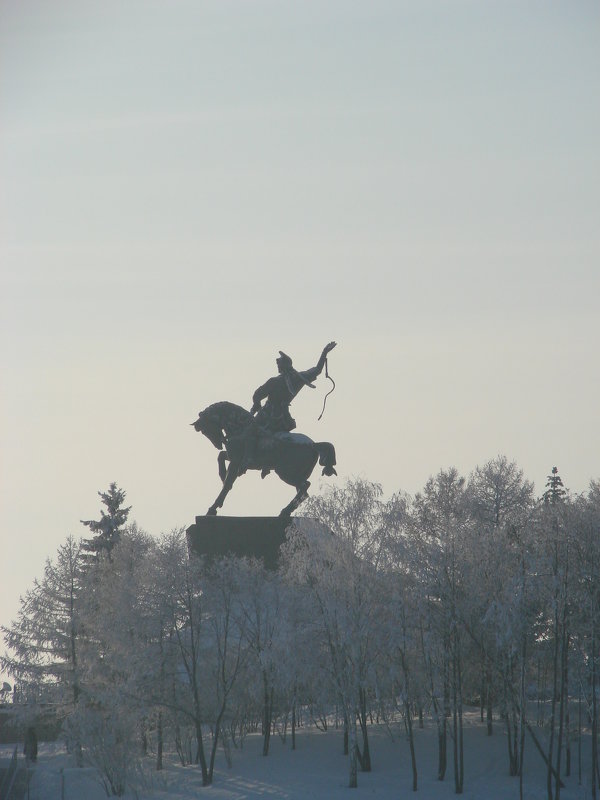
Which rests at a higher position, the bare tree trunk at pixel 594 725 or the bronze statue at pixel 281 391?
the bronze statue at pixel 281 391

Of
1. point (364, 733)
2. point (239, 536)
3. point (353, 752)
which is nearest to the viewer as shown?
point (353, 752)

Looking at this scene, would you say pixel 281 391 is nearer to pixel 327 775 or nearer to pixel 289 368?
pixel 289 368

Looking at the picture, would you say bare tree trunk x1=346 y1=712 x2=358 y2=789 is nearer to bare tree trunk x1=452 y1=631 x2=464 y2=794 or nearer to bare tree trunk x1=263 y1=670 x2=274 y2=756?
bare tree trunk x1=452 y1=631 x2=464 y2=794

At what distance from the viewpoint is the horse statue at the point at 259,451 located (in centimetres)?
6125

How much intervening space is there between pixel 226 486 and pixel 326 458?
347 cm

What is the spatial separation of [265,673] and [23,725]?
9918 millimetres

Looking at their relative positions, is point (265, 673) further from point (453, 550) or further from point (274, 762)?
point (453, 550)

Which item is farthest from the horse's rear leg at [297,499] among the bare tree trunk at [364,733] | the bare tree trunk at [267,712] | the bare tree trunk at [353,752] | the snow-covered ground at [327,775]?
the bare tree trunk at [353,752]

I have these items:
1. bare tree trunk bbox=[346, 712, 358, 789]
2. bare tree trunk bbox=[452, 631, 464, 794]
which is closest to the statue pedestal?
bare tree trunk bbox=[346, 712, 358, 789]

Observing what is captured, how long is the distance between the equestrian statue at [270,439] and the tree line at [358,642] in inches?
160

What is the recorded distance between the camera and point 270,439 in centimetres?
6138

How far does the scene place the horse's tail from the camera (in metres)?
61.6

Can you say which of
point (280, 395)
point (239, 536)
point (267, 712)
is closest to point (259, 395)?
point (280, 395)

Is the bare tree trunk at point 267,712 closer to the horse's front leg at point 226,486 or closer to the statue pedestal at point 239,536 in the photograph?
the statue pedestal at point 239,536
